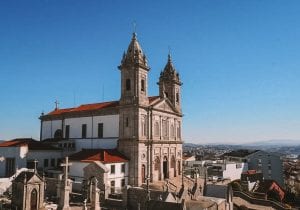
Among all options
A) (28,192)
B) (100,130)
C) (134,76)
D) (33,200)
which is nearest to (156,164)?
(100,130)

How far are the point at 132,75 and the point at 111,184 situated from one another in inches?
537

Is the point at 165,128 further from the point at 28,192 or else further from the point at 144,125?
the point at 28,192

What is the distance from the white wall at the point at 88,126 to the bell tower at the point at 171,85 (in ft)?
35.1

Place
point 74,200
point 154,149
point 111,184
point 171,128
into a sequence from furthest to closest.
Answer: point 171,128 < point 154,149 < point 111,184 < point 74,200

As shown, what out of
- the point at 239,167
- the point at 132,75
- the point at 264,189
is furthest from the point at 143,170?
the point at 239,167

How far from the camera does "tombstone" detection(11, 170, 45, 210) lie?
25.0 metres

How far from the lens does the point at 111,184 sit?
37500 millimetres

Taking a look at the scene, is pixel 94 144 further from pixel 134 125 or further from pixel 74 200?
pixel 74 200

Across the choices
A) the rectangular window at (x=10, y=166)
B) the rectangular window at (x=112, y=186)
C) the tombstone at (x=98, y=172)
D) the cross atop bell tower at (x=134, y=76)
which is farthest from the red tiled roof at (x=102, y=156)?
the rectangular window at (x=10, y=166)

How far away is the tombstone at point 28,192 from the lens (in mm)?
25031

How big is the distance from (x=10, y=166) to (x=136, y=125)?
54.0ft

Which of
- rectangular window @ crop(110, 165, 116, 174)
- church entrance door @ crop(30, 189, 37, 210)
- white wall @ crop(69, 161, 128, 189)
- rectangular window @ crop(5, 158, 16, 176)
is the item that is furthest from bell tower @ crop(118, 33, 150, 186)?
church entrance door @ crop(30, 189, 37, 210)

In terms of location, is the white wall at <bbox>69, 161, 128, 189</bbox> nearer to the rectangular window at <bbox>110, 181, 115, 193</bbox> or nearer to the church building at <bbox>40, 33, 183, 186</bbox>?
the rectangular window at <bbox>110, 181, 115, 193</bbox>

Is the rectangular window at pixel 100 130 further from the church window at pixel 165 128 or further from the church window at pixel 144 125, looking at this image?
the church window at pixel 165 128
